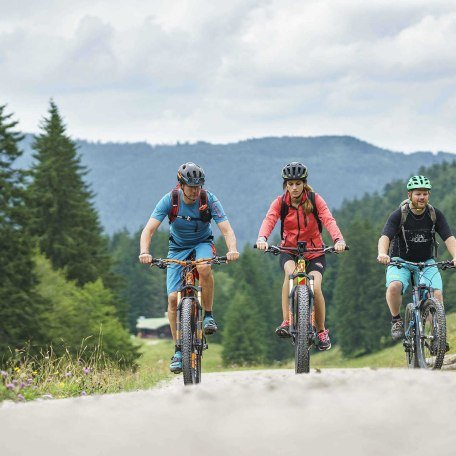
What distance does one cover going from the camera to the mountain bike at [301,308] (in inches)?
390

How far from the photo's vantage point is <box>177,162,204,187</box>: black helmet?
960 centimetres

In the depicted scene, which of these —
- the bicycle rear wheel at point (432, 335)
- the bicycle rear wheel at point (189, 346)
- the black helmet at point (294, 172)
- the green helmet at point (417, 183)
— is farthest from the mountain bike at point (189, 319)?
the bicycle rear wheel at point (432, 335)

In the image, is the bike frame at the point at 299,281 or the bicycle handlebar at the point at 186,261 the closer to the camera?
the bicycle handlebar at the point at 186,261

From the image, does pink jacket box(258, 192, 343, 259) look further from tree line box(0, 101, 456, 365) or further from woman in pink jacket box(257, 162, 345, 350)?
tree line box(0, 101, 456, 365)

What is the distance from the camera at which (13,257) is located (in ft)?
125

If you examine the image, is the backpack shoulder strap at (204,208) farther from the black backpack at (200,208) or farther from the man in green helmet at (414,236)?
the man in green helmet at (414,236)

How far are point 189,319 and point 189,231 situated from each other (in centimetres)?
110

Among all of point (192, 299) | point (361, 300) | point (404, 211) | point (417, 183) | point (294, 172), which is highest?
point (294, 172)

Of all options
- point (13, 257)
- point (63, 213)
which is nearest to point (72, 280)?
point (63, 213)

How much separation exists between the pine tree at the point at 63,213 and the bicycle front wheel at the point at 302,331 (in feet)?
136

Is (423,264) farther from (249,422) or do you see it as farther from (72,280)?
(72,280)

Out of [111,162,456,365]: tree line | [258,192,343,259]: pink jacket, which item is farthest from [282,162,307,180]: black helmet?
[111,162,456,365]: tree line

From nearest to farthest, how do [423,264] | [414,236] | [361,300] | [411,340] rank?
[423,264], [414,236], [411,340], [361,300]

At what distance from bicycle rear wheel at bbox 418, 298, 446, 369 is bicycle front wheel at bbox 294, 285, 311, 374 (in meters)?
1.53
